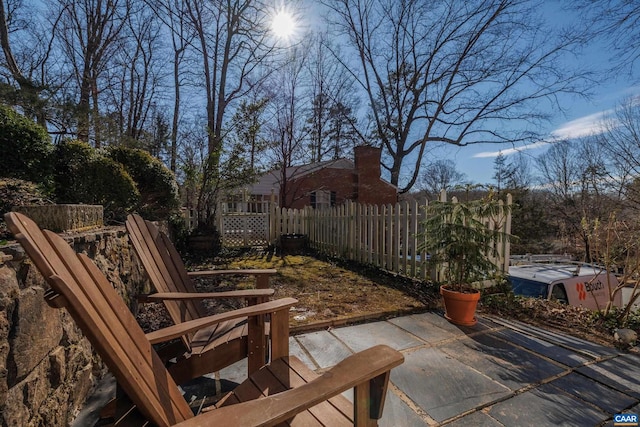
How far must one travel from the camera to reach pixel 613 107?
9898 mm

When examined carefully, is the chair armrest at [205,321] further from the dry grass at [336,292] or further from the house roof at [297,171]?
the house roof at [297,171]

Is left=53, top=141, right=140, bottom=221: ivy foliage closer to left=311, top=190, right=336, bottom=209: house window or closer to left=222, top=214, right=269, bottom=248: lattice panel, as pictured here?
left=222, top=214, right=269, bottom=248: lattice panel

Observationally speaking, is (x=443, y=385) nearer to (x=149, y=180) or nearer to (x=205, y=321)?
(x=205, y=321)

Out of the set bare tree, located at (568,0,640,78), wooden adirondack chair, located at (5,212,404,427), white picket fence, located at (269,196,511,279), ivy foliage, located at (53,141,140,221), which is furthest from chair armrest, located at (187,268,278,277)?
bare tree, located at (568,0,640,78)

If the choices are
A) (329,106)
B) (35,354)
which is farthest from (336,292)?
(329,106)

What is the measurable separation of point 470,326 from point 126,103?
14611 millimetres

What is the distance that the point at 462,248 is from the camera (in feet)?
9.74

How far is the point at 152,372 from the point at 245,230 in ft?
24.9

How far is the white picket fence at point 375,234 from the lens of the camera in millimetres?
4293

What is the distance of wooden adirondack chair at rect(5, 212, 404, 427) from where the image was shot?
780 mm

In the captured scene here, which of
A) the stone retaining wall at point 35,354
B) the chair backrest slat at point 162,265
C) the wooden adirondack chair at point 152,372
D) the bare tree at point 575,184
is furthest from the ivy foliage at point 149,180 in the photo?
the bare tree at point 575,184

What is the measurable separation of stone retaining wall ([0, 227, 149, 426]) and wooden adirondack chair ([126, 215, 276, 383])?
398 millimetres

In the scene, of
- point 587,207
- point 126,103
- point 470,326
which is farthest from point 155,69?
point 587,207

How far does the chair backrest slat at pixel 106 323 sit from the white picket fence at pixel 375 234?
3.18m
